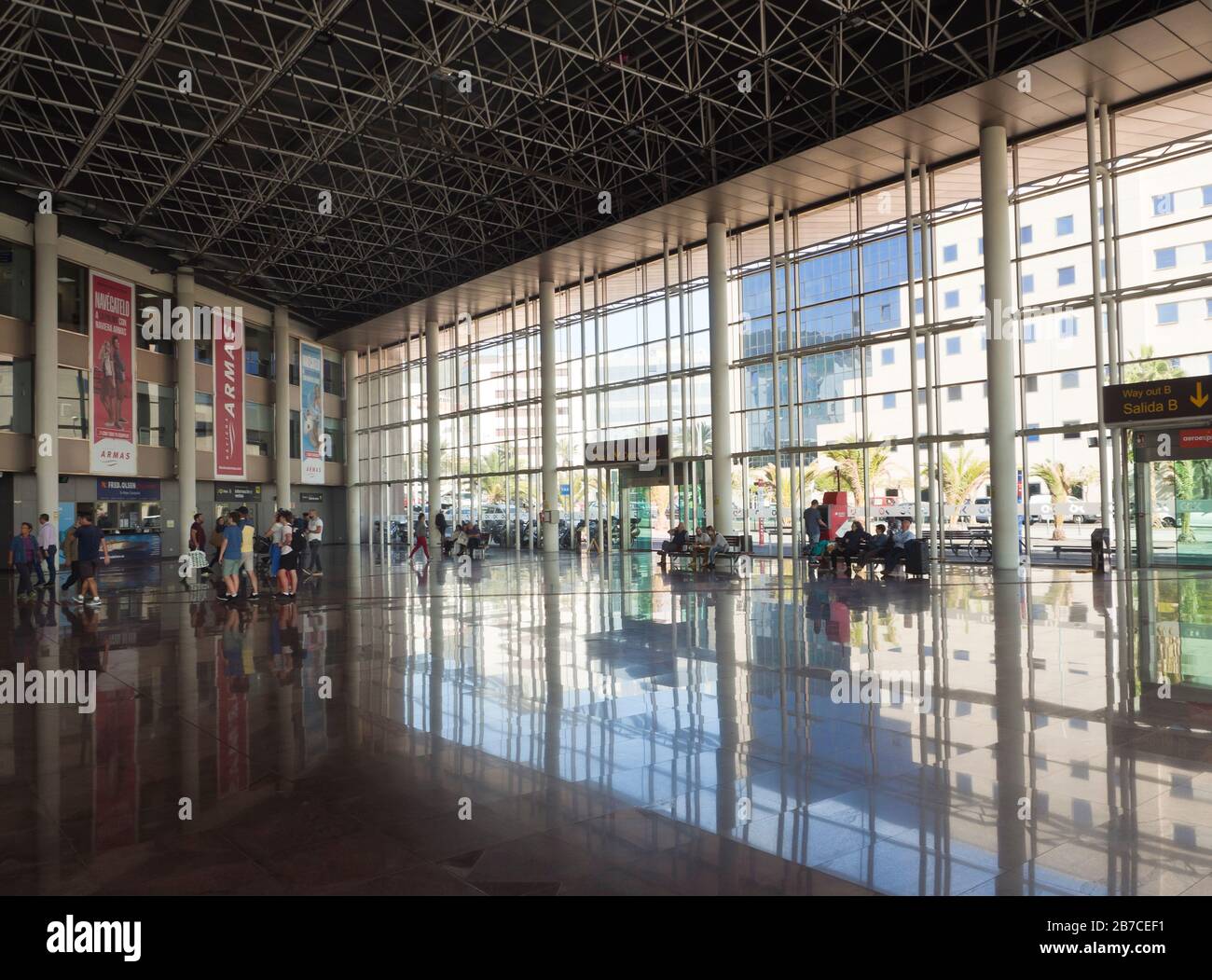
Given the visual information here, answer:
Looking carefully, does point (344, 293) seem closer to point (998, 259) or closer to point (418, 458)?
point (418, 458)

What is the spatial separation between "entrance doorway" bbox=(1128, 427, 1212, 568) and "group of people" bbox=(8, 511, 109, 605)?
21191 millimetres

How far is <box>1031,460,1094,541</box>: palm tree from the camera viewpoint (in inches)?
838

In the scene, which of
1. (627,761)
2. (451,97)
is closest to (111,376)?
(451,97)

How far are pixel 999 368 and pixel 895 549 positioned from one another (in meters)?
4.85

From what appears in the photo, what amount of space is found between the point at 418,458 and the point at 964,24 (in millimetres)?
29913

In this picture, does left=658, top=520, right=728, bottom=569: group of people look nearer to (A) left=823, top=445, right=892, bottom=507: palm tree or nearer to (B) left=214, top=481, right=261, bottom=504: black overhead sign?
(A) left=823, top=445, right=892, bottom=507: palm tree

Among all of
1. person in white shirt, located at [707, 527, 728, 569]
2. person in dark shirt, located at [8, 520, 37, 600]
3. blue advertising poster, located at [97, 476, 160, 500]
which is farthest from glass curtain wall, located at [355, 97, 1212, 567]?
person in dark shirt, located at [8, 520, 37, 600]

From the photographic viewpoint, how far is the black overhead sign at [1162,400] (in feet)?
57.4

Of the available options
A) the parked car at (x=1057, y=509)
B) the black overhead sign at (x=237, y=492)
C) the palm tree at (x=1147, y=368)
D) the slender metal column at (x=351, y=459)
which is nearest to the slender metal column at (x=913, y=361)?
the palm tree at (x=1147, y=368)

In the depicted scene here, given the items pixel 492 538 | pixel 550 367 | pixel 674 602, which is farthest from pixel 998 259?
pixel 492 538

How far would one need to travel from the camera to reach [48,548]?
21469mm

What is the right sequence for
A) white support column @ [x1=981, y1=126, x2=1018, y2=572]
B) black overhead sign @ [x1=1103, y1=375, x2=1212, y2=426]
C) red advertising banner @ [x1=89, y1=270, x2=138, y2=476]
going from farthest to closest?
red advertising banner @ [x1=89, y1=270, x2=138, y2=476] → white support column @ [x1=981, y1=126, x2=1018, y2=572] → black overhead sign @ [x1=1103, y1=375, x2=1212, y2=426]

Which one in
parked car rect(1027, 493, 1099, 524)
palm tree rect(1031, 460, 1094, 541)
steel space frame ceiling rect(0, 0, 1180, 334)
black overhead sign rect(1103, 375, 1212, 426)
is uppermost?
steel space frame ceiling rect(0, 0, 1180, 334)
